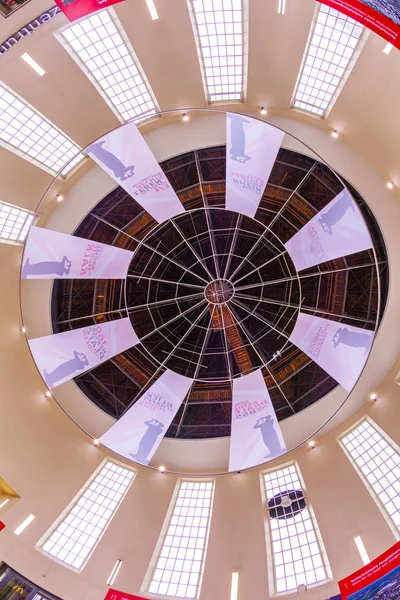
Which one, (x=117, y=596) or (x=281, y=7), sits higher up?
(x=281, y=7)

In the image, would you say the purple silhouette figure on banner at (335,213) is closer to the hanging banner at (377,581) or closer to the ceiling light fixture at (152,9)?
the ceiling light fixture at (152,9)

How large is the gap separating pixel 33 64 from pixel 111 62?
3011 millimetres

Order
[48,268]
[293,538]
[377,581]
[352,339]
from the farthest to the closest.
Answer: [293,538], [352,339], [48,268], [377,581]

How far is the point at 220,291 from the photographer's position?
921 inches

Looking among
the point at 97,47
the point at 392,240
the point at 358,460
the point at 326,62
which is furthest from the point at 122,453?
the point at 326,62

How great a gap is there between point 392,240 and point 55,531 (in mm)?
20374

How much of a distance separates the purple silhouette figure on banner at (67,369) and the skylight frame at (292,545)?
429 inches

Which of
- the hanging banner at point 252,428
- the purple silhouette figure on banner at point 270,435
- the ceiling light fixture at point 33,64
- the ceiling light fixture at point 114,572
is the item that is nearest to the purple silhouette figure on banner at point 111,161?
the ceiling light fixture at point 33,64

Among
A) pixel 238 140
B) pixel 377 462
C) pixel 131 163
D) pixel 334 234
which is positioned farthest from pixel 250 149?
pixel 377 462

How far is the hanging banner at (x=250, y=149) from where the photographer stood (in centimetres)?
1652

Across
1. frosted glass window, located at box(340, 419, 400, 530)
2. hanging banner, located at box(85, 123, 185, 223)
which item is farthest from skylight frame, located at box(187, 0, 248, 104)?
frosted glass window, located at box(340, 419, 400, 530)

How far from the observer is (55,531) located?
19.0 m

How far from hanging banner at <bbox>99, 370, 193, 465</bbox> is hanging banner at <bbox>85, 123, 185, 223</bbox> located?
350 inches

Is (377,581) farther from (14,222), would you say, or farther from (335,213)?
(14,222)
